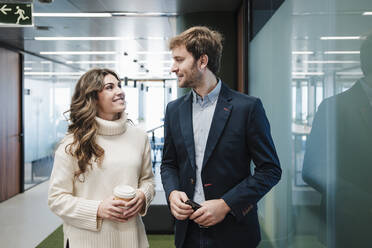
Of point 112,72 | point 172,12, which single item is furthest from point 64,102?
point 112,72

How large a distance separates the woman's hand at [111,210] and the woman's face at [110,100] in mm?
528

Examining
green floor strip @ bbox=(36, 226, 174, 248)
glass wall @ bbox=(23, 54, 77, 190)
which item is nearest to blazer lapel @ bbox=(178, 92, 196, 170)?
green floor strip @ bbox=(36, 226, 174, 248)


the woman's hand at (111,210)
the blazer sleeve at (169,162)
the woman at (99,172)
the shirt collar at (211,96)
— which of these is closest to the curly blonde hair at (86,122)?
the woman at (99,172)

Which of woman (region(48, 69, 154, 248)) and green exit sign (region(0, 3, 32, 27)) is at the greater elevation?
green exit sign (region(0, 3, 32, 27))

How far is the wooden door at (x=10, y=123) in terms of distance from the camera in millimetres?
6086

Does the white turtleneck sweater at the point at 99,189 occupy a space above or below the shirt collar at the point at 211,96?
below

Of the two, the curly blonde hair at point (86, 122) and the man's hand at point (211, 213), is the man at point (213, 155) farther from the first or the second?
the curly blonde hair at point (86, 122)

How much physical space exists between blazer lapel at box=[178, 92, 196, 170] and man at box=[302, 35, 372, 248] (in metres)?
0.67

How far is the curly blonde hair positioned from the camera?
5.41 ft

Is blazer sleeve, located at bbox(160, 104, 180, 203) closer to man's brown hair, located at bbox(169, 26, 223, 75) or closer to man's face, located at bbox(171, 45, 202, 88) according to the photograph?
man's face, located at bbox(171, 45, 202, 88)

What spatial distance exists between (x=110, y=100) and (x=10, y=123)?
5548 mm

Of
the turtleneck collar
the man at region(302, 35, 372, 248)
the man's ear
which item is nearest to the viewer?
the man at region(302, 35, 372, 248)

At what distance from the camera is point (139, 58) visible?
28.8 feet

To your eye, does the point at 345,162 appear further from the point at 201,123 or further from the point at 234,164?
the point at 201,123
